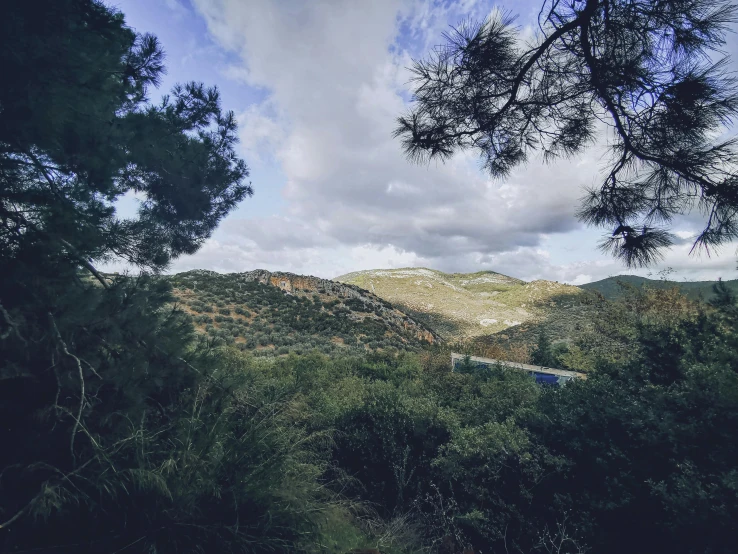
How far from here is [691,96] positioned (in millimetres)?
2781

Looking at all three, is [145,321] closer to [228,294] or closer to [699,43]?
[699,43]

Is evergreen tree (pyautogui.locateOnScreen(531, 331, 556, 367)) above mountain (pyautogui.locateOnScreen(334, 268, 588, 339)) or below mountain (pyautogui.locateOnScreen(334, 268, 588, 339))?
below

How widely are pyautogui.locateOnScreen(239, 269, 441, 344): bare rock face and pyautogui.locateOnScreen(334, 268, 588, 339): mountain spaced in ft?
36.0

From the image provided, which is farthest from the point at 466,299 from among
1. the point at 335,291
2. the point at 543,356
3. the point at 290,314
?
the point at 543,356

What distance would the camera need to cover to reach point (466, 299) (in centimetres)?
7056

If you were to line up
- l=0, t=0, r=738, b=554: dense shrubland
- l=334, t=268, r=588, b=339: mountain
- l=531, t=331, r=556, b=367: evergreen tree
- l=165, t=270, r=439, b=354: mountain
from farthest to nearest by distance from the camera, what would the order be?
l=334, t=268, r=588, b=339: mountain < l=165, t=270, r=439, b=354: mountain < l=531, t=331, r=556, b=367: evergreen tree < l=0, t=0, r=738, b=554: dense shrubland

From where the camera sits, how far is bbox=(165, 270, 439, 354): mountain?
24.1 m

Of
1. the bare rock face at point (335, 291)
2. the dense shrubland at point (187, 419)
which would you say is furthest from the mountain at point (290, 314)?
the dense shrubland at point (187, 419)

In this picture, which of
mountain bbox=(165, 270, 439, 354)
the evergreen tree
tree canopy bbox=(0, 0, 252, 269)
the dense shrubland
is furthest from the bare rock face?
tree canopy bbox=(0, 0, 252, 269)

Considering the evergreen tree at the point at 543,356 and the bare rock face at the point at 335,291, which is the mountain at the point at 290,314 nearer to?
the bare rock face at the point at 335,291

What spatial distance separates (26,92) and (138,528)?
2.95 meters

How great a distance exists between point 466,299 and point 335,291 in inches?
1489

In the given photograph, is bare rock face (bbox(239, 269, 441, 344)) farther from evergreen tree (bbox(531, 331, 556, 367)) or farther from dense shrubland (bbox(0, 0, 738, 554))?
dense shrubland (bbox(0, 0, 738, 554))

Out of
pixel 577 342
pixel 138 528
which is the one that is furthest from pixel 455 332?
pixel 138 528
